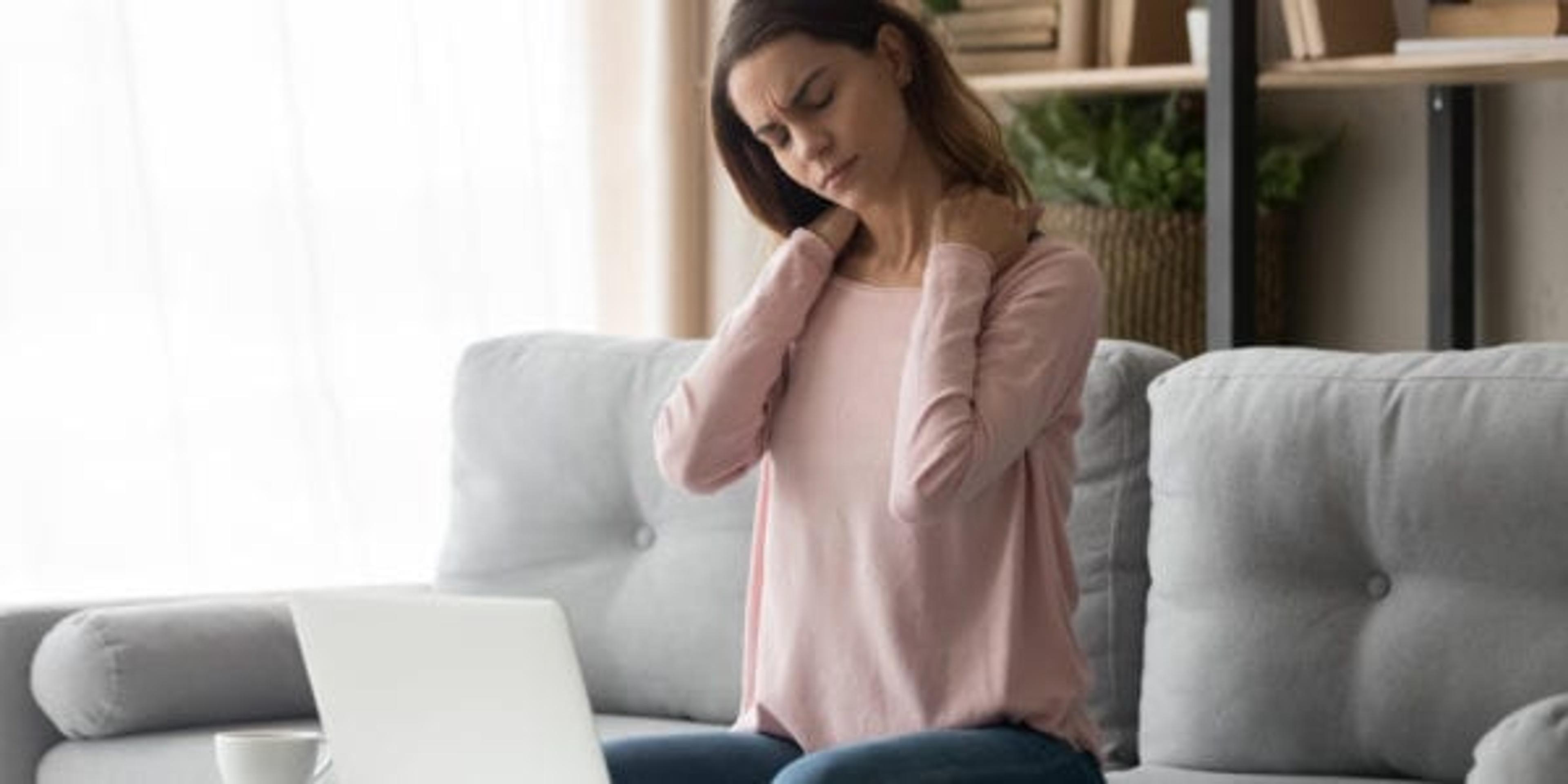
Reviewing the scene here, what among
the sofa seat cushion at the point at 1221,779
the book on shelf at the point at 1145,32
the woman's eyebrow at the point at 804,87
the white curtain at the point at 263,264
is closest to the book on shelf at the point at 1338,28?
the book on shelf at the point at 1145,32

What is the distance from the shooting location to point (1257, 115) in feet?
13.0

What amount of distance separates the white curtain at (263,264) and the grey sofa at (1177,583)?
584 mm

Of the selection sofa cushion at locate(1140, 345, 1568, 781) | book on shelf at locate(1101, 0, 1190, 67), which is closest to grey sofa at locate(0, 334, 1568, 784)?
sofa cushion at locate(1140, 345, 1568, 781)

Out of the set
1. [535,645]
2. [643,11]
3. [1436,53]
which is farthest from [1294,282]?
[535,645]

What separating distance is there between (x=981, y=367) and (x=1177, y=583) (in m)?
0.51

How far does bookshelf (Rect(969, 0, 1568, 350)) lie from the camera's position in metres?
3.46

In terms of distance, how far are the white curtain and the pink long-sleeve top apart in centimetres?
152

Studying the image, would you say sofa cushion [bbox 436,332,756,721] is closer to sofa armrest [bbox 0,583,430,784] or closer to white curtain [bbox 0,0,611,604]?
sofa armrest [bbox 0,583,430,784]

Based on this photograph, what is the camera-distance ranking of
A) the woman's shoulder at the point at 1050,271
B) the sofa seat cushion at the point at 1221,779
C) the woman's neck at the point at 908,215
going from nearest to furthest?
the woman's shoulder at the point at 1050,271
the woman's neck at the point at 908,215
the sofa seat cushion at the point at 1221,779

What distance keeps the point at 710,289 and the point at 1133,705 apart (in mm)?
1693

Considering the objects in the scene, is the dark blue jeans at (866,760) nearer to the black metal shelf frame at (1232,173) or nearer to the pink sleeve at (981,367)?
the pink sleeve at (981,367)

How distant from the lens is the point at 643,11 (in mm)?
4223

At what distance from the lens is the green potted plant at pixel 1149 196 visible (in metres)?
3.83

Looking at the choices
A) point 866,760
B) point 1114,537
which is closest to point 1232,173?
point 1114,537
